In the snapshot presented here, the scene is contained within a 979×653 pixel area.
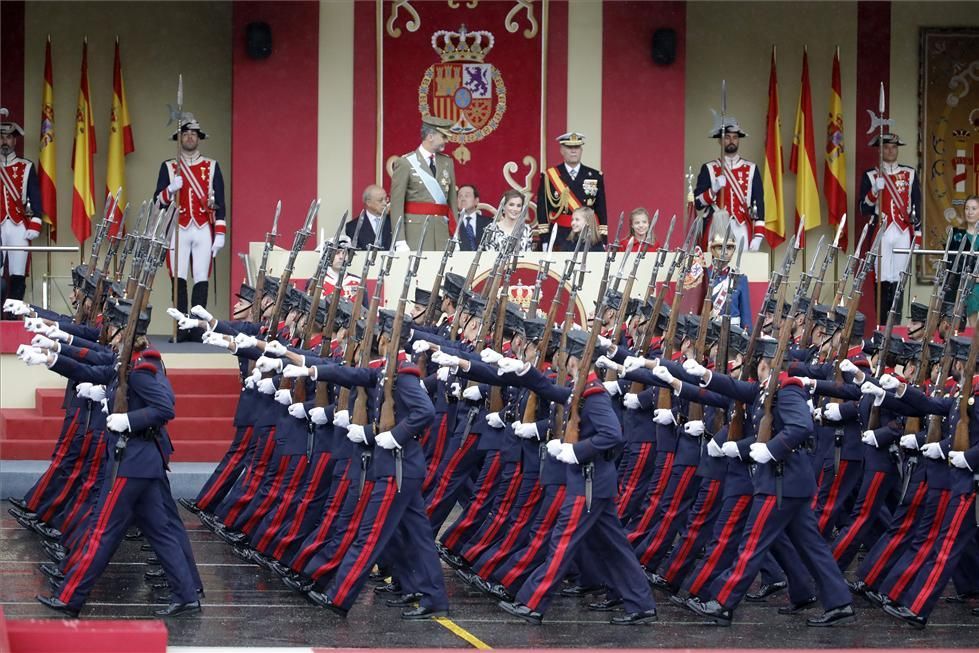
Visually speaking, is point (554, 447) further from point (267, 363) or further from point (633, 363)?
point (267, 363)

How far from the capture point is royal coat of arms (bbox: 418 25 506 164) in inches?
738

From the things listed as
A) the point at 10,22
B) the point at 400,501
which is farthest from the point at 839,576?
the point at 10,22

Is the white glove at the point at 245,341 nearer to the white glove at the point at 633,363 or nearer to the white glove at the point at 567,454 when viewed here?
the white glove at the point at 567,454

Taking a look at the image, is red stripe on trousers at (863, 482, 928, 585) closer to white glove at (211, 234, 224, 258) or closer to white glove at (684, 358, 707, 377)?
white glove at (684, 358, 707, 377)

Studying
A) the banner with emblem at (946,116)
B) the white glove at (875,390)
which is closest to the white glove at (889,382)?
the white glove at (875,390)

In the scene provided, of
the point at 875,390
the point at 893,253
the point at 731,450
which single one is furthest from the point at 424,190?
the point at 731,450

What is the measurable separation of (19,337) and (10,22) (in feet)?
15.1

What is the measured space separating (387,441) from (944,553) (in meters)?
3.06

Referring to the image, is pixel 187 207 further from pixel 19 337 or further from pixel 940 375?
pixel 940 375

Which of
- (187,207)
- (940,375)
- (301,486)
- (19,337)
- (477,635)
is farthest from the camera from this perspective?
(187,207)

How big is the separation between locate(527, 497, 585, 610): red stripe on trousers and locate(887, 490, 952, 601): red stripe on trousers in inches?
72.4

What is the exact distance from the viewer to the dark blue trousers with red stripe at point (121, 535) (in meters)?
10.6

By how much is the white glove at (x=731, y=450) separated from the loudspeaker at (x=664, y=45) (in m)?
8.05

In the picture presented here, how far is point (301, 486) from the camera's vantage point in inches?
486
